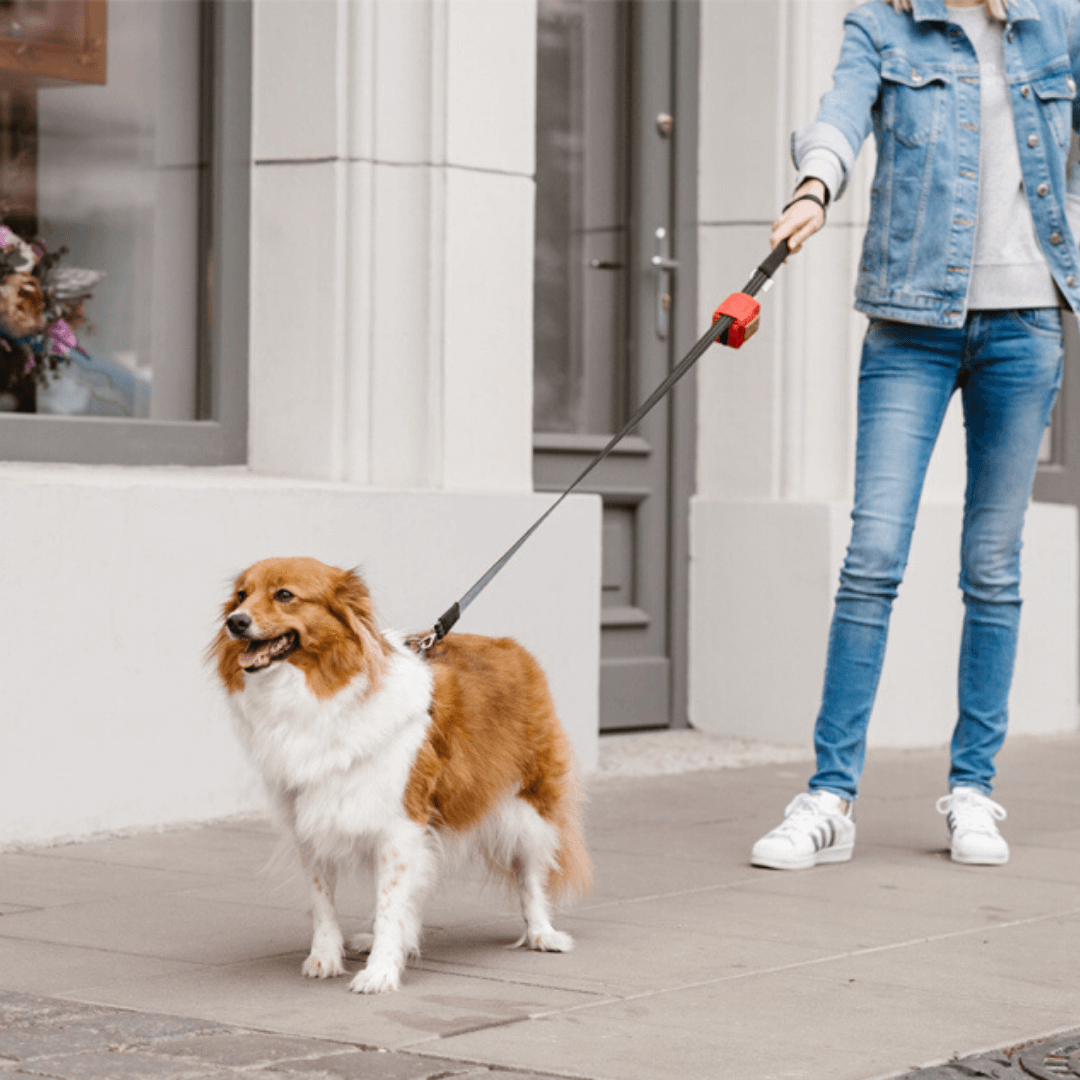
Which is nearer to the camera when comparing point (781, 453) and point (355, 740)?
point (355, 740)

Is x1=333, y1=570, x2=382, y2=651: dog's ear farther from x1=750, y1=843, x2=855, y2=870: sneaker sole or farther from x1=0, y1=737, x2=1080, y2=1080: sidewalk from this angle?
x1=750, y1=843, x2=855, y2=870: sneaker sole

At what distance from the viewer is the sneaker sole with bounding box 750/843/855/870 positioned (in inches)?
200

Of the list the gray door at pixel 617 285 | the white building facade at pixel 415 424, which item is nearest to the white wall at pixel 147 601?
the white building facade at pixel 415 424

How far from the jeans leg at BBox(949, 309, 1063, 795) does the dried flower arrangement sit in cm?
263

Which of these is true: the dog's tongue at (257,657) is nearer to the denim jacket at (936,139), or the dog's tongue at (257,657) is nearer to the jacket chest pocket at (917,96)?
the denim jacket at (936,139)

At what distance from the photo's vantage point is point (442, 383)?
641 cm

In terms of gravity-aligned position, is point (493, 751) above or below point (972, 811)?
above

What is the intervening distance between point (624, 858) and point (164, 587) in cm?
144

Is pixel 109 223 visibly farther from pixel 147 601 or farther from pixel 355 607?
pixel 355 607

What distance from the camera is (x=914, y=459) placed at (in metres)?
5.20

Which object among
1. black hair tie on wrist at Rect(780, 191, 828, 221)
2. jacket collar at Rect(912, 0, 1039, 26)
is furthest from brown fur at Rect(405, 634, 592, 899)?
jacket collar at Rect(912, 0, 1039, 26)

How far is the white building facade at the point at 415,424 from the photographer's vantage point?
5.55m

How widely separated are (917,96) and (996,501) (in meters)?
1.03

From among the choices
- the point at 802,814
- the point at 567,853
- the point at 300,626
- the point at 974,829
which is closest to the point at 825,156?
the point at 802,814
